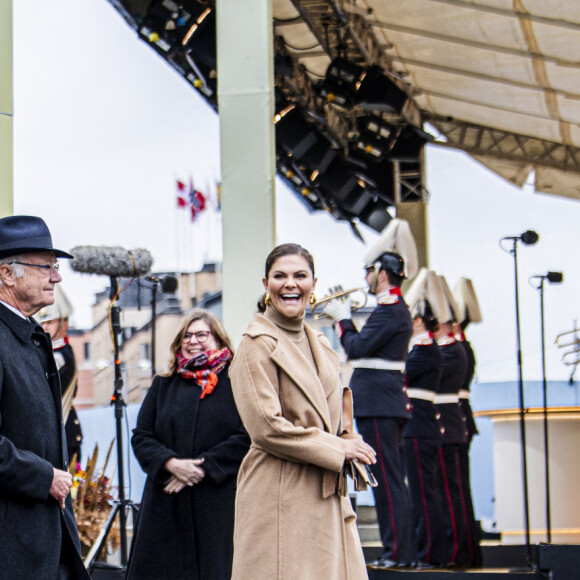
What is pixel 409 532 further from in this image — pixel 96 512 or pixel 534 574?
pixel 96 512

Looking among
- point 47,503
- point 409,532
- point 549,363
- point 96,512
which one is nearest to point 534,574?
point 409,532

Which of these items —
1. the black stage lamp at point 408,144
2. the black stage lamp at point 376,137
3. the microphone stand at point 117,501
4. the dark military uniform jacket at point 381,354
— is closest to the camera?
the dark military uniform jacket at point 381,354

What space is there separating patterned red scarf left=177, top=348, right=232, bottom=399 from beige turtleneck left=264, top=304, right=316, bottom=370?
1.17 meters

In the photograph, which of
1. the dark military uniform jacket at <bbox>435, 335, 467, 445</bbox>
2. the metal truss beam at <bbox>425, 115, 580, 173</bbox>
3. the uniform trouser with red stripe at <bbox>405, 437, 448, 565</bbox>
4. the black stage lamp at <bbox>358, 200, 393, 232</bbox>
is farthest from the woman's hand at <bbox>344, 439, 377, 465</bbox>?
the black stage lamp at <bbox>358, 200, 393, 232</bbox>

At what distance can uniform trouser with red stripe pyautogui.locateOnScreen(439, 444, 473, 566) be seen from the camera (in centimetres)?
630

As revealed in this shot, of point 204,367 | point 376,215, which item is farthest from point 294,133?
point 204,367

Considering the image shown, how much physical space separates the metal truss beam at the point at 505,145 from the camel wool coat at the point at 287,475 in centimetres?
951

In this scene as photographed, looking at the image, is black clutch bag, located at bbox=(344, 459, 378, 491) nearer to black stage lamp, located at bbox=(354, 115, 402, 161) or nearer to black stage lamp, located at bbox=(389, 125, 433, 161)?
black stage lamp, located at bbox=(354, 115, 402, 161)

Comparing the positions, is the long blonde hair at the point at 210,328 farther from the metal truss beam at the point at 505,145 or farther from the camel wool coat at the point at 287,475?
the metal truss beam at the point at 505,145

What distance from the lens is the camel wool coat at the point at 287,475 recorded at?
114 inches

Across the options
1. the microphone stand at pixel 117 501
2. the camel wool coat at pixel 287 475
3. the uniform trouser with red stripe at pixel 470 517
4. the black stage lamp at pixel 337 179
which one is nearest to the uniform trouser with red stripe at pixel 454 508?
the uniform trouser with red stripe at pixel 470 517

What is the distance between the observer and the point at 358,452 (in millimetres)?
2959

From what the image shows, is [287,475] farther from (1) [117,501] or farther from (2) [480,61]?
(2) [480,61]

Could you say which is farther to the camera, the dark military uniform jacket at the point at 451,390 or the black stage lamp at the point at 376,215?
the black stage lamp at the point at 376,215
